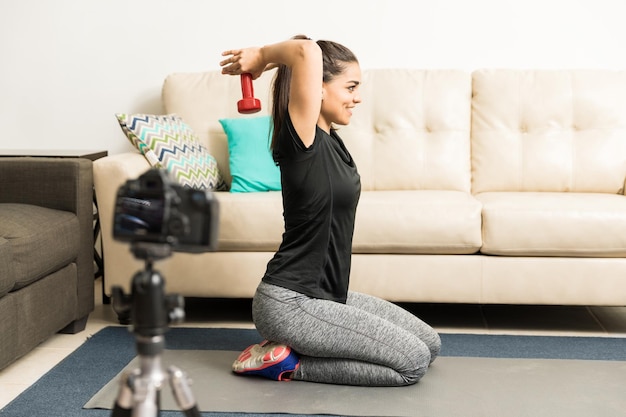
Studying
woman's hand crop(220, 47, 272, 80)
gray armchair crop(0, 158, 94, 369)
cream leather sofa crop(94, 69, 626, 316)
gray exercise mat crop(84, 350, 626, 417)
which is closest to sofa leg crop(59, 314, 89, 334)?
gray armchair crop(0, 158, 94, 369)

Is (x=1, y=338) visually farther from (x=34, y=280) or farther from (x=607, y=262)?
(x=607, y=262)

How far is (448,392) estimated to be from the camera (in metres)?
2.22

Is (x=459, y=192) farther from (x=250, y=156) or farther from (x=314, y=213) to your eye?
(x=314, y=213)

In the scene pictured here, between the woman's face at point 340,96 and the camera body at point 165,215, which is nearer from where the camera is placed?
the camera body at point 165,215

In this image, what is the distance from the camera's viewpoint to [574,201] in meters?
2.90

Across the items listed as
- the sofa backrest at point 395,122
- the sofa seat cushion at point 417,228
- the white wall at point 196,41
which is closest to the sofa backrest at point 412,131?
the sofa backrest at point 395,122

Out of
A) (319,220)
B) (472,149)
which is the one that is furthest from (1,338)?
(472,149)

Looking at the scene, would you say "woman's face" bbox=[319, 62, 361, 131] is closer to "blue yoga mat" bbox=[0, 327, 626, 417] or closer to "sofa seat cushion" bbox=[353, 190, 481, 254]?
"sofa seat cushion" bbox=[353, 190, 481, 254]

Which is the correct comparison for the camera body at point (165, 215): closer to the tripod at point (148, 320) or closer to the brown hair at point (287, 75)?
the tripod at point (148, 320)

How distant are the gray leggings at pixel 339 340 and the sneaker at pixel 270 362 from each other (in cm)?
2

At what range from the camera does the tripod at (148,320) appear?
3.32 feet

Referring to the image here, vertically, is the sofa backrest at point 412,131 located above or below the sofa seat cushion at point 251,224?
above

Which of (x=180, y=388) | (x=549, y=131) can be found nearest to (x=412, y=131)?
(x=549, y=131)

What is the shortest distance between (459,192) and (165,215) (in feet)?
7.67
